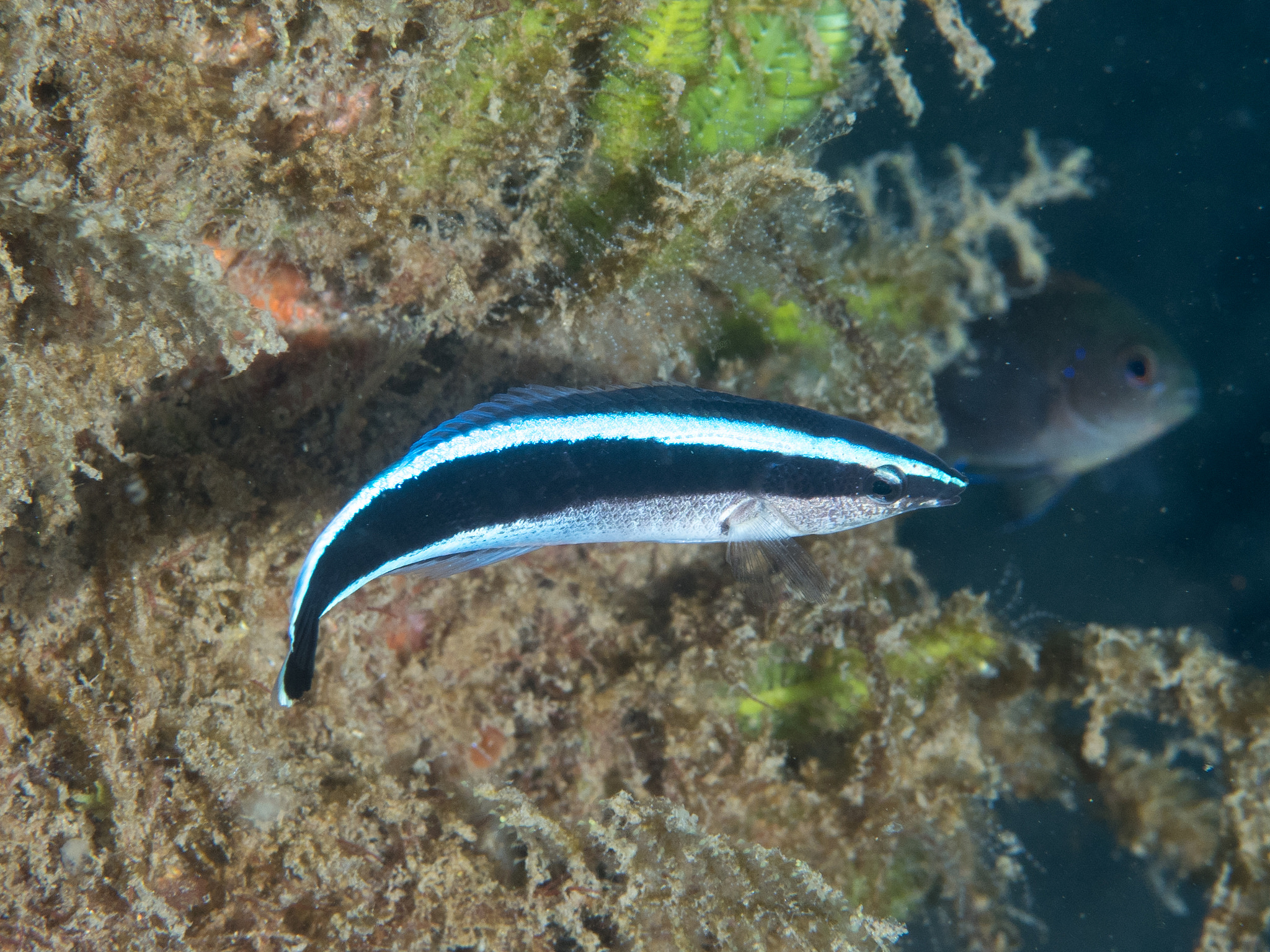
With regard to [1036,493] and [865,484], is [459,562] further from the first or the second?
[1036,493]

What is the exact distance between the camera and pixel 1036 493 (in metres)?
5.31

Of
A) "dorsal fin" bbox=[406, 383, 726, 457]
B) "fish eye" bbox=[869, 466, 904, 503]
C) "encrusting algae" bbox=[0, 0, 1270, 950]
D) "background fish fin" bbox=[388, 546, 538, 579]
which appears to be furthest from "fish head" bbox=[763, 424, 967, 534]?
"encrusting algae" bbox=[0, 0, 1270, 950]

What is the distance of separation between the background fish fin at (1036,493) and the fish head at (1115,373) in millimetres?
454

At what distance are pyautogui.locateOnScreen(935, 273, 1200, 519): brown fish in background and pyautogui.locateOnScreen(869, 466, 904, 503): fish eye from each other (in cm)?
260

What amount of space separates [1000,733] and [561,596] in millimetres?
4175

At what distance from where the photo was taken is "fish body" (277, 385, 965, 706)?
2.00 meters

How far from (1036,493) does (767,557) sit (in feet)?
13.3

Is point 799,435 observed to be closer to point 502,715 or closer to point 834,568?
point 834,568

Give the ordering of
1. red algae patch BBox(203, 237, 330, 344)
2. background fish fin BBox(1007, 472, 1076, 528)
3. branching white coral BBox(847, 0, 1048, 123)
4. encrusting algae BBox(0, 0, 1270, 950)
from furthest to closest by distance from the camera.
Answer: background fish fin BBox(1007, 472, 1076, 528)
branching white coral BBox(847, 0, 1048, 123)
red algae patch BBox(203, 237, 330, 344)
encrusting algae BBox(0, 0, 1270, 950)

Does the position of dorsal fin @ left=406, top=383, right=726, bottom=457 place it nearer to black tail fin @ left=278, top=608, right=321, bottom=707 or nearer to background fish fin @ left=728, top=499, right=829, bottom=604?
background fish fin @ left=728, top=499, right=829, bottom=604

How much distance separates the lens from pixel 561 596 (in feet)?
11.6

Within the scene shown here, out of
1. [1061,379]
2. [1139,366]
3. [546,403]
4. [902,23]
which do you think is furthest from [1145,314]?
[546,403]

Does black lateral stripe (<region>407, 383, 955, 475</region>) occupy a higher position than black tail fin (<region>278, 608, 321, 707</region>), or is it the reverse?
black lateral stripe (<region>407, 383, 955, 475</region>)

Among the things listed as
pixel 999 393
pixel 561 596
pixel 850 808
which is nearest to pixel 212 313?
pixel 561 596
